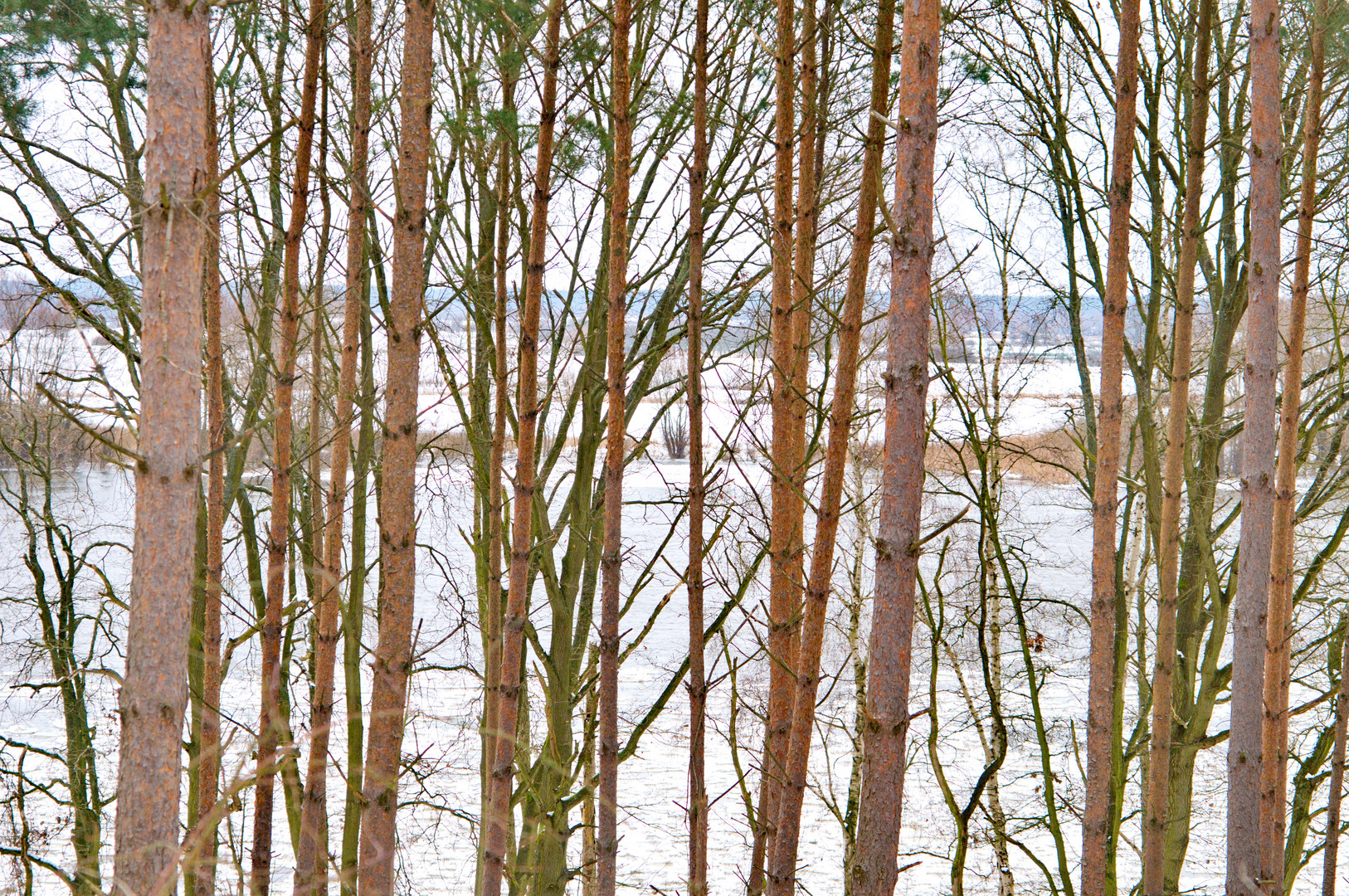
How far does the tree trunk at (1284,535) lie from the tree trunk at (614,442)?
10.2 ft

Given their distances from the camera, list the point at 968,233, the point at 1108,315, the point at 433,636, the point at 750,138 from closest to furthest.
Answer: the point at 1108,315
the point at 750,138
the point at 968,233
the point at 433,636

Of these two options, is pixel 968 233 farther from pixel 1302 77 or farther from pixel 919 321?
pixel 919 321

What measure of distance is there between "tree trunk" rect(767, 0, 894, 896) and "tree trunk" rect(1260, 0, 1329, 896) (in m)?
2.52

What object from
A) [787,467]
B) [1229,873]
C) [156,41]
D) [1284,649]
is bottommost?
[1229,873]

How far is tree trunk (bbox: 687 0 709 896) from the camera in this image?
346 centimetres

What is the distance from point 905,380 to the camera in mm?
2459

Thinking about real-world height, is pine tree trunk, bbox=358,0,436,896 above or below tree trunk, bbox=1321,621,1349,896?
above

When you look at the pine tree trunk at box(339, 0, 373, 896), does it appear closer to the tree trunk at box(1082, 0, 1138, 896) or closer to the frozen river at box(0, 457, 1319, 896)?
the frozen river at box(0, 457, 1319, 896)

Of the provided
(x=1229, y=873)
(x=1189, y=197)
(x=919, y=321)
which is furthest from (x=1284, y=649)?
(x=919, y=321)

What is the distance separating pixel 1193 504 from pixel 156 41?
21.2 feet

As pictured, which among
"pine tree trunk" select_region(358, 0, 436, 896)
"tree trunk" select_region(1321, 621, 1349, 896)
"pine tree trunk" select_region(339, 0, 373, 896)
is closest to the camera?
"pine tree trunk" select_region(358, 0, 436, 896)

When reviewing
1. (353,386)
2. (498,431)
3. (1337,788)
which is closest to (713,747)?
(1337,788)

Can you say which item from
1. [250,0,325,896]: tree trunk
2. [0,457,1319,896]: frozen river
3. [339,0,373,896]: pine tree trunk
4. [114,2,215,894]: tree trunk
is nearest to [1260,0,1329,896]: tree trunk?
[0,457,1319,896]: frozen river

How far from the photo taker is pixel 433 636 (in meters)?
16.1
